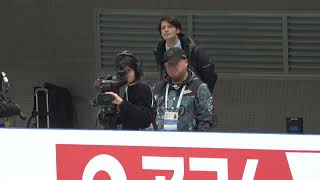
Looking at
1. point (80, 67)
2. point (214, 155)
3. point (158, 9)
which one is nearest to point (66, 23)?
point (80, 67)

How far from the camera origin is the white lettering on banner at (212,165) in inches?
195

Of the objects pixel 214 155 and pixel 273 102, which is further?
pixel 273 102

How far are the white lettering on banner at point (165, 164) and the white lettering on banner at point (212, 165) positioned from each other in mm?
81

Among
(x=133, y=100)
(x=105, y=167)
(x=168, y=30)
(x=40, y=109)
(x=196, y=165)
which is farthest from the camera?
(x=40, y=109)

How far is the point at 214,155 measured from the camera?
Result: 16.4 feet

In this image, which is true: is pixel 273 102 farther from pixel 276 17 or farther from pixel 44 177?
pixel 44 177

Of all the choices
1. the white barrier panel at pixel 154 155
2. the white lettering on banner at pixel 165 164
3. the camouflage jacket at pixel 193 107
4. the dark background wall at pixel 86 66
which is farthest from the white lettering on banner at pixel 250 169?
the dark background wall at pixel 86 66

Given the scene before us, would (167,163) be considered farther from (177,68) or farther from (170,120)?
Answer: (177,68)

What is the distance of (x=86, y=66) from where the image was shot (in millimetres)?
10469

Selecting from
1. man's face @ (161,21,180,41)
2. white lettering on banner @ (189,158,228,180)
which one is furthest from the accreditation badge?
man's face @ (161,21,180,41)

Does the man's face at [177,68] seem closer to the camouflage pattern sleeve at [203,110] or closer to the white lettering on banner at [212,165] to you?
the camouflage pattern sleeve at [203,110]

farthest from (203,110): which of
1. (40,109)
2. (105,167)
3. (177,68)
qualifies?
(40,109)

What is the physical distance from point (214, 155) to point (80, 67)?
18.8ft

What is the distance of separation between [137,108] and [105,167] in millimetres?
834
